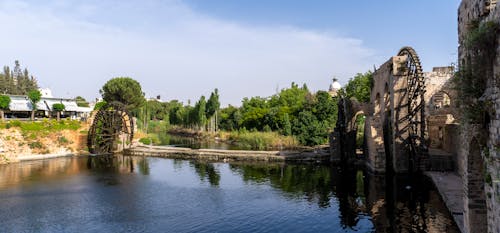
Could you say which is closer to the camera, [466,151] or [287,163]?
[466,151]

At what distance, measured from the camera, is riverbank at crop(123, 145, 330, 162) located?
25.0 metres

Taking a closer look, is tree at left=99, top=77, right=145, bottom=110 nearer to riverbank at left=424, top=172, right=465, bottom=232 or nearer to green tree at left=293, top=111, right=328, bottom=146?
green tree at left=293, top=111, right=328, bottom=146

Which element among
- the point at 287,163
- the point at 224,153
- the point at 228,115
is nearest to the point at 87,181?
the point at 224,153

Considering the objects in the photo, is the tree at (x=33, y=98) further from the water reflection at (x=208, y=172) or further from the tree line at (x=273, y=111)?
the water reflection at (x=208, y=172)

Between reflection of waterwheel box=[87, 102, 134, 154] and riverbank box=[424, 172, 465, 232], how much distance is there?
24662 mm

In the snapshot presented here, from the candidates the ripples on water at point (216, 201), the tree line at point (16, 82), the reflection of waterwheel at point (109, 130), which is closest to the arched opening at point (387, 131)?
the ripples on water at point (216, 201)

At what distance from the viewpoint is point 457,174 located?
53.7ft

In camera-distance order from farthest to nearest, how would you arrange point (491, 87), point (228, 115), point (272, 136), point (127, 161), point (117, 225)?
point (228, 115) < point (272, 136) < point (127, 161) < point (117, 225) < point (491, 87)

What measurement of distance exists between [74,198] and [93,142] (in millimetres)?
16231

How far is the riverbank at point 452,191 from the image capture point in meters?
10.6

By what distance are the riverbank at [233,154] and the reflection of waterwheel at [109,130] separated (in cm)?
169

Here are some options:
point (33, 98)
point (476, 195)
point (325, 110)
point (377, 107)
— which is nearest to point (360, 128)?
point (325, 110)

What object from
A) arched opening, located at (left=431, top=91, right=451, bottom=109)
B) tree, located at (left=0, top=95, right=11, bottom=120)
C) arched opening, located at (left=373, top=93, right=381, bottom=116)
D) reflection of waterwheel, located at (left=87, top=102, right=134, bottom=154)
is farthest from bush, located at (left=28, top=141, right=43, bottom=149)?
arched opening, located at (left=431, top=91, right=451, bottom=109)

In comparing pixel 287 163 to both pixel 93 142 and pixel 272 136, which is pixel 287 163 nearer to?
pixel 272 136
